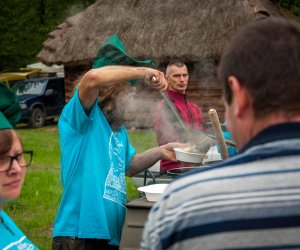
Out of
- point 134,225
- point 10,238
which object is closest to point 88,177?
point 134,225

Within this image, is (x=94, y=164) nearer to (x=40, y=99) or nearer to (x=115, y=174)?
(x=115, y=174)

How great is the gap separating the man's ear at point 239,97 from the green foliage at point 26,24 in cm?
2606

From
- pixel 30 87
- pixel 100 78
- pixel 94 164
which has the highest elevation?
pixel 30 87

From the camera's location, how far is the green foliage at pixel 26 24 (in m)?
26.7

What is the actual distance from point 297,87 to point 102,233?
1880 millimetres

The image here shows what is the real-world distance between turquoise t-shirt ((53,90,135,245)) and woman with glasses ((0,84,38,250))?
990 mm

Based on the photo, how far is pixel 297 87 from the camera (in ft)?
4.41

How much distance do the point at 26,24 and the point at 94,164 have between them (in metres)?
25.0

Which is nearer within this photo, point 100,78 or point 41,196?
point 100,78

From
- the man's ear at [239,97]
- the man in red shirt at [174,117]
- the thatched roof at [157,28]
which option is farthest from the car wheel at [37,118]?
the man's ear at [239,97]

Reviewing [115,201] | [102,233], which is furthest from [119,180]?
[102,233]

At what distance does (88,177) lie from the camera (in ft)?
9.91

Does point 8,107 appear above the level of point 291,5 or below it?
below

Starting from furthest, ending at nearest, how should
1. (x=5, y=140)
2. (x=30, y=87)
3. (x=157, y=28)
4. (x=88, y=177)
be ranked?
(x=30, y=87) → (x=157, y=28) → (x=88, y=177) → (x=5, y=140)
